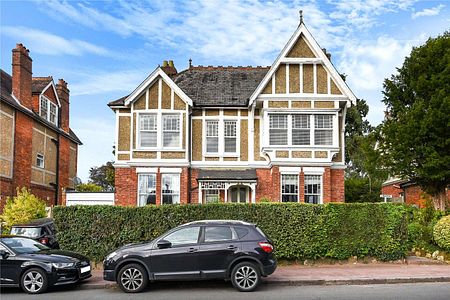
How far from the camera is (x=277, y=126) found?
78.5 feet

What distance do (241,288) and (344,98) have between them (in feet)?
46.7

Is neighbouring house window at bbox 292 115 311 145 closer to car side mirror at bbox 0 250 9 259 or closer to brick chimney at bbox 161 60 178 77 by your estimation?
brick chimney at bbox 161 60 178 77

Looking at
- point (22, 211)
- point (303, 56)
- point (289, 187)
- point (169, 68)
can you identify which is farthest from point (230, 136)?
point (22, 211)

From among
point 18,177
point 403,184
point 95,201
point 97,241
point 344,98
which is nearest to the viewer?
point 97,241

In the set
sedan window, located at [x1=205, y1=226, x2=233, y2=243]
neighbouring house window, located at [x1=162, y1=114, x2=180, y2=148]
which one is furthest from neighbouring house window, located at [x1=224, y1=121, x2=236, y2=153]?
sedan window, located at [x1=205, y1=226, x2=233, y2=243]

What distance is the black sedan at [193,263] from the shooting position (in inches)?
474

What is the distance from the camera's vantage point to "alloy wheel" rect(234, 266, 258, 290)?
12023mm

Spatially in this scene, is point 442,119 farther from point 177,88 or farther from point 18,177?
point 18,177

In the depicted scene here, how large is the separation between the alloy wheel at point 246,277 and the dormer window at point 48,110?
24903 mm

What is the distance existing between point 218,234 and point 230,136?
43.7 ft

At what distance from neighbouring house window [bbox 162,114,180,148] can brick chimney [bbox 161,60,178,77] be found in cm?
481

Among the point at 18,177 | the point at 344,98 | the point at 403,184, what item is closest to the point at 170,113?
the point at 344,98

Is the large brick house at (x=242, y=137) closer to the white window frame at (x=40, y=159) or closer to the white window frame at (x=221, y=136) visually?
the white window frame at (x=221, y=136)

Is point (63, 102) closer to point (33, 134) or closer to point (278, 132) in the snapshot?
point (33, 134)
